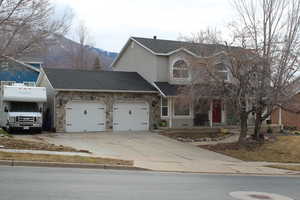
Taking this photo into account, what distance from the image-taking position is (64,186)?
389 inches

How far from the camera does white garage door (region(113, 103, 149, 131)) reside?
29578mm

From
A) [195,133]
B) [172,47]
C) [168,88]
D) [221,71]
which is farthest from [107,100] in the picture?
[221,71]

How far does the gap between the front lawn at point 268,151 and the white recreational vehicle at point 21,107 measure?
10.5 meters

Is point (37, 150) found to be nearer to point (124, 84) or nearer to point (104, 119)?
point (104, 119)

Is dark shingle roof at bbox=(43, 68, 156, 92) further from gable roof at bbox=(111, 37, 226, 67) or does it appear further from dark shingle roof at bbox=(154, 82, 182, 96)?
gable roof at bbox=(111, 37, 226, 67)

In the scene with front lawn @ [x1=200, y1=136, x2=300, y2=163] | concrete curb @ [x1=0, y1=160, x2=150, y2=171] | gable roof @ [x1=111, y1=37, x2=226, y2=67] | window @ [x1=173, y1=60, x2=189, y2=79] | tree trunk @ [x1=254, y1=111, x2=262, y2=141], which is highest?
gable roof @ [x1=111, y1=37, x2=226, y2=67]

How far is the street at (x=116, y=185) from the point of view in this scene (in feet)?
29.7

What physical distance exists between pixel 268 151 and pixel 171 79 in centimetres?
1092

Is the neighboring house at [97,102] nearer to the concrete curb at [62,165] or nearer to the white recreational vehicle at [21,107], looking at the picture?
the white recreational vehicle at [21,107]

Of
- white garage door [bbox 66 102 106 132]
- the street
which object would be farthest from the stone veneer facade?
the street

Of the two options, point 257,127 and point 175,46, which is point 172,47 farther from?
point 257,127

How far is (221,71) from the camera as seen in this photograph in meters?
23.8

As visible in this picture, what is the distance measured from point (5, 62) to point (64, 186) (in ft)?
36.6

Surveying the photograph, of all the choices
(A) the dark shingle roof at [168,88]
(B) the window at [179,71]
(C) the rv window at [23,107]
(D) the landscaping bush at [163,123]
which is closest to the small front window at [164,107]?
(D) the landscaping bush at [163,123]
